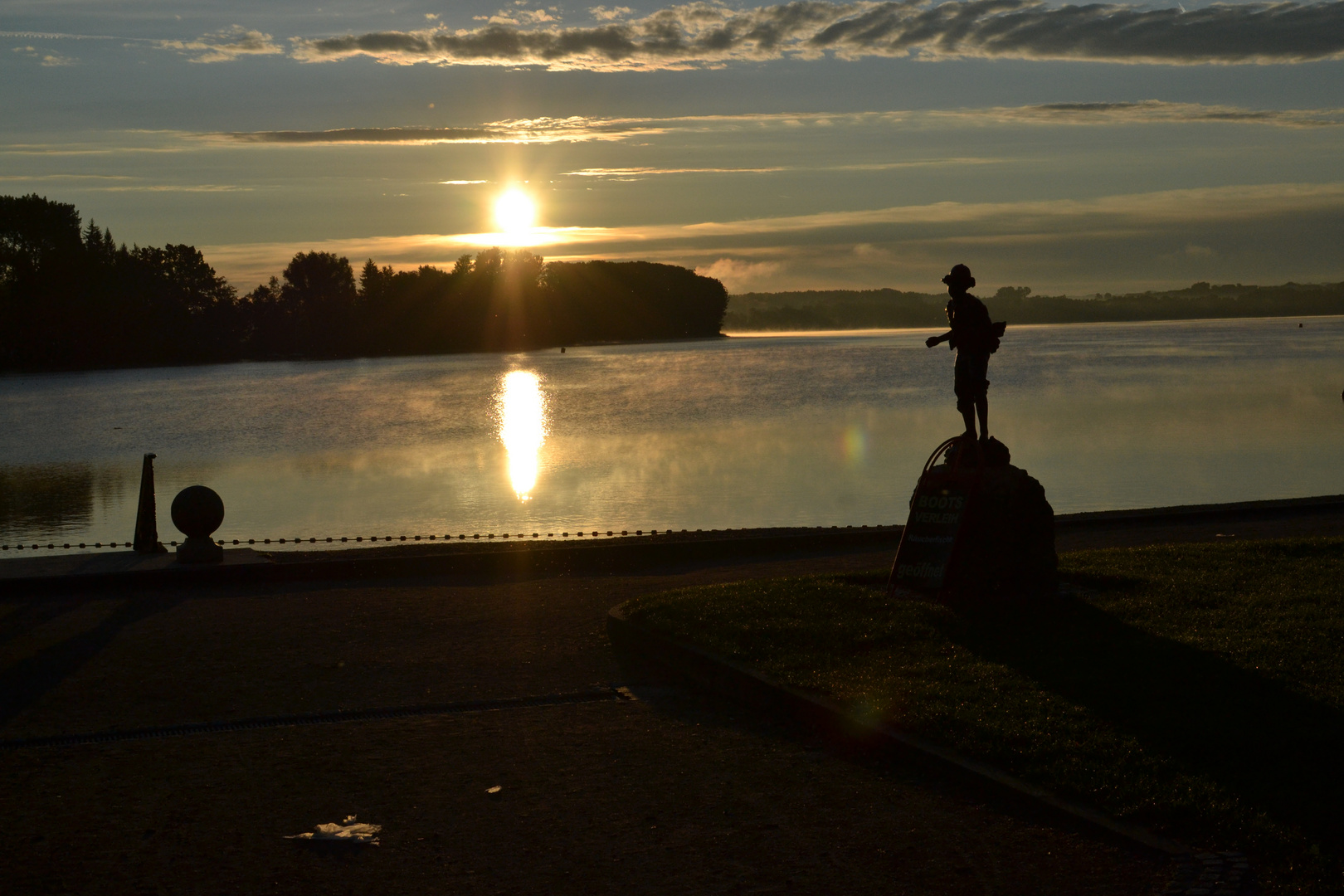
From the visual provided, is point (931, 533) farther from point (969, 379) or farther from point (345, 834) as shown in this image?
point (345, 834)

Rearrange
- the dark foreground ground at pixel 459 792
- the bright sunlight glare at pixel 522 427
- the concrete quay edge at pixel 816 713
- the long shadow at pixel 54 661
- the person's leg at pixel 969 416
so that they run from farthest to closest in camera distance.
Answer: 1. the bright sunlight glare at pixel 522 427
2. the person's leg at pixel 969 416
3. the long shadow at pixel 54 661
4. the concrete quay edge at pixel 816 713
5. the dark foreground ground at pixel 459 792

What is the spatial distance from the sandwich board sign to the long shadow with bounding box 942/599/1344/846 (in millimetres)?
475

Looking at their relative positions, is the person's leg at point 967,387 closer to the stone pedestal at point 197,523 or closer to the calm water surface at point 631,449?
the stone pedestal at point 197,523

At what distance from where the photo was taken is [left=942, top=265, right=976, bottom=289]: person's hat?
1005 centimetres

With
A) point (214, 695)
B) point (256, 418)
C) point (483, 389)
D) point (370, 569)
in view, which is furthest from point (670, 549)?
point (483, 389)

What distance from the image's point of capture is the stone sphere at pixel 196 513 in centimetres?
1346

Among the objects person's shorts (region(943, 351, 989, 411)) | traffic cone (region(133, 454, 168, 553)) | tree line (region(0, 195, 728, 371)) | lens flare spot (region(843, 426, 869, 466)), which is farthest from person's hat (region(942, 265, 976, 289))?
tree line (region(0, 195, 728, 371))

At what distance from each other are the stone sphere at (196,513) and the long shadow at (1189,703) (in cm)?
823

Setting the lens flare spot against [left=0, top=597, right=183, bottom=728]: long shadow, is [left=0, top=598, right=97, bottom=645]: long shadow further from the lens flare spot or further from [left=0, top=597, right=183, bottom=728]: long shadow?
the lens flare spot

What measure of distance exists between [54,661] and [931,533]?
21.6ft

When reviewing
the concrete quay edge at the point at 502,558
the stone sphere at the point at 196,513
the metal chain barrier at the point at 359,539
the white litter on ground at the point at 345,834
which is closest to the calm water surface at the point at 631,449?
the metal chain barrier at the point at 359,539

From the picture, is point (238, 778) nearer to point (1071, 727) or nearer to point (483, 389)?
point (1071, 727)

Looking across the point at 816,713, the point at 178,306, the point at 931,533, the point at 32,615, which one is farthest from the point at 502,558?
the point at 178,306

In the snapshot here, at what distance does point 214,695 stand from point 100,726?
2.77ft
